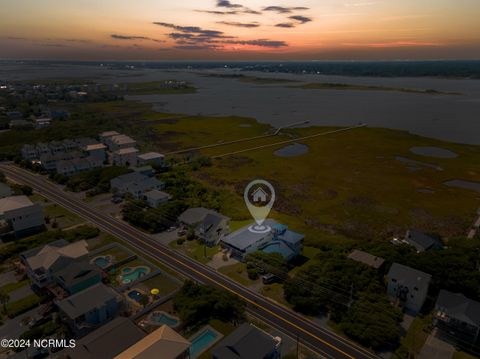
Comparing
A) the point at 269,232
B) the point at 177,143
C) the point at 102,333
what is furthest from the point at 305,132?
the point at 102,333

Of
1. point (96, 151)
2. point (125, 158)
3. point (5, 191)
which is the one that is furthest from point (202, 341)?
point (96, 151)

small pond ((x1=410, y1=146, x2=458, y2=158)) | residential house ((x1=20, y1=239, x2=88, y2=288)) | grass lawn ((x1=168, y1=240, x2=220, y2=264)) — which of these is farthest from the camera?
small pond ((x1=410, y1=146, x2=458, y2=158))

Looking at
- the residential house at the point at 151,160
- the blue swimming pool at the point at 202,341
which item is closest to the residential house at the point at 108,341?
the blue swimming pool at the point at 202,341

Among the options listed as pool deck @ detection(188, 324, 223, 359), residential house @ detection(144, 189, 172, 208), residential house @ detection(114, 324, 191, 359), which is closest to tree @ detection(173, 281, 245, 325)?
pool deck @ detection(188, 324, 223, 359)

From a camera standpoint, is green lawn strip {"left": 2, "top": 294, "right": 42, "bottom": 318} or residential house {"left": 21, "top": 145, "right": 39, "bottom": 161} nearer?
green lawn strip {"left": 2, "top": 294, "right": 42, "bottom": 318}

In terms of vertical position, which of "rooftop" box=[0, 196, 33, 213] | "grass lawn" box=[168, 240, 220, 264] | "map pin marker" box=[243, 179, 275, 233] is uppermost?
"rooftop" box=[0, 196, 33, 213]

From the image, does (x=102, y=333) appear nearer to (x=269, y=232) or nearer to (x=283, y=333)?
(x=283, y=333)

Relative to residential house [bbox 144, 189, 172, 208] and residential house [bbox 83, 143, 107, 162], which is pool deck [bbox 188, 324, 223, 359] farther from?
residential house [bbox 83, 143, 107, 162]

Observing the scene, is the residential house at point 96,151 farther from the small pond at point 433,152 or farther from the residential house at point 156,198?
the small pond at point 433,152
